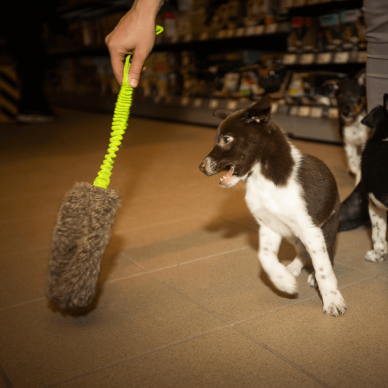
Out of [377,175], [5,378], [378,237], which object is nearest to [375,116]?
[377,175]

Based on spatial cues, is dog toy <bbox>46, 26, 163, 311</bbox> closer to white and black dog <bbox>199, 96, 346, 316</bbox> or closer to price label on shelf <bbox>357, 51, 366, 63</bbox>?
white and black dog <bbox>199, 96, 346, 316</bbox>

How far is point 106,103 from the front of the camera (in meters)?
10.1

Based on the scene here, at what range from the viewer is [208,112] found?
729 centimetres

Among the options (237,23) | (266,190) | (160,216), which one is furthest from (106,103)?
(266,190)

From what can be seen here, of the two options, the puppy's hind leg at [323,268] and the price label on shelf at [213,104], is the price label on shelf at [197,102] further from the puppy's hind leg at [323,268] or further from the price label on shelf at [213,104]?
the puppy's hind leg at [323,268]

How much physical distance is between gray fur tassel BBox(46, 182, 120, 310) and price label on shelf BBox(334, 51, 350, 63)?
4165mm

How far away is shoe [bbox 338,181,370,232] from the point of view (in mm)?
2688

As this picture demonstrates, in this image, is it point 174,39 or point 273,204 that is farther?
point 174,39

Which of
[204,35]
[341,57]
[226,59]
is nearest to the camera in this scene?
[341,57]

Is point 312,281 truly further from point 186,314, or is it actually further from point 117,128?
point 117,128

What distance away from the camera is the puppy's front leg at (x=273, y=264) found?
1.80 metres

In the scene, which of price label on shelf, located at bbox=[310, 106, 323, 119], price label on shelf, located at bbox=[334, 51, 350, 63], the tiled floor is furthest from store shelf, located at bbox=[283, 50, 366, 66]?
the tiled floor

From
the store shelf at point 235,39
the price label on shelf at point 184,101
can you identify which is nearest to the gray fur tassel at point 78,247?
the store shelf at point 235,39

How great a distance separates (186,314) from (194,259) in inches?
23.5
